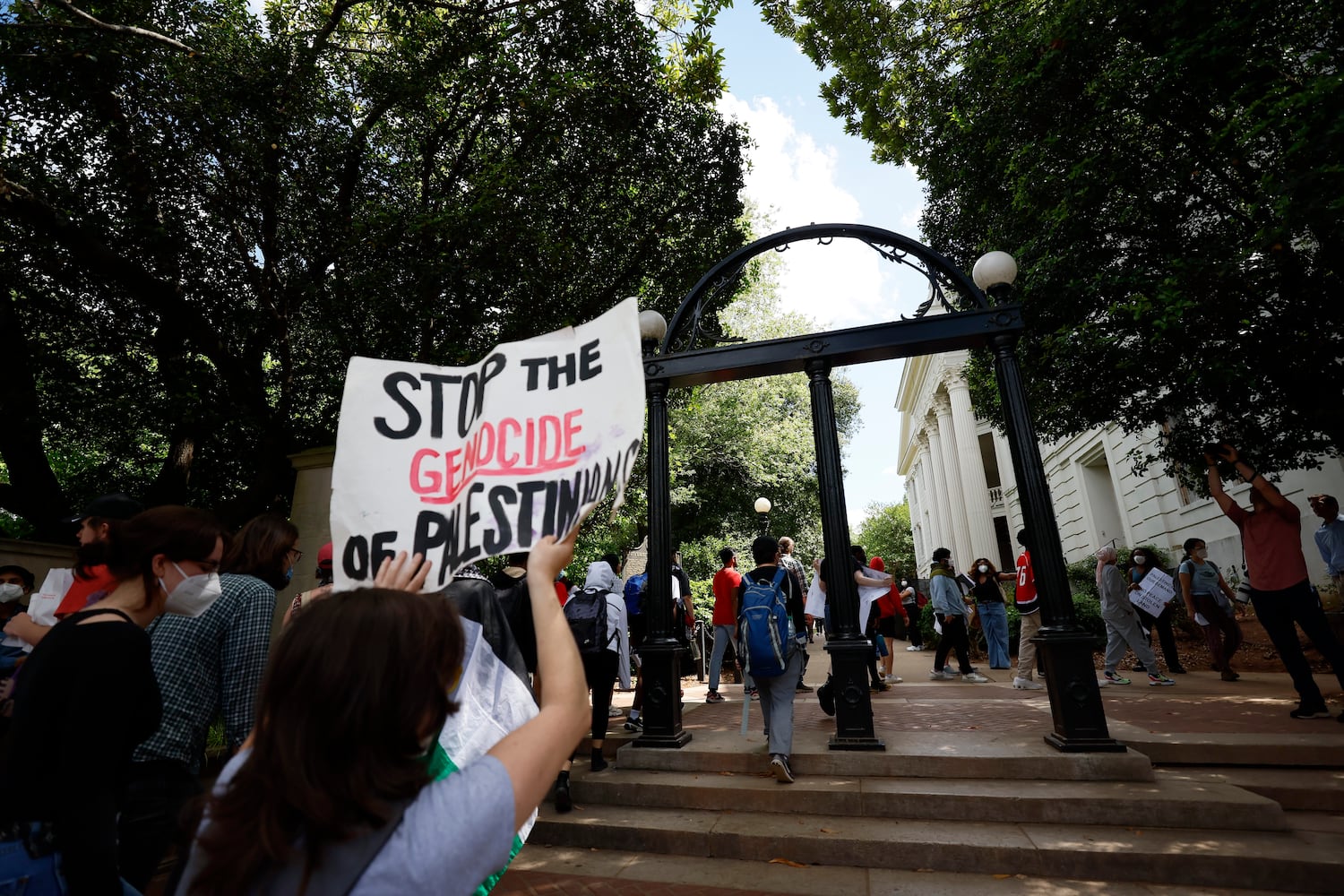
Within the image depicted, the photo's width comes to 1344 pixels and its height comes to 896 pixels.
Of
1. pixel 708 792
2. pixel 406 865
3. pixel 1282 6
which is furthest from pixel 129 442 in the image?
pixel 1282 6

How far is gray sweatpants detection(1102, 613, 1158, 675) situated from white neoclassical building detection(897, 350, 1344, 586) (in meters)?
2.67

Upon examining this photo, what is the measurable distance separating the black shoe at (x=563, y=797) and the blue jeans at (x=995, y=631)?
7874 mm

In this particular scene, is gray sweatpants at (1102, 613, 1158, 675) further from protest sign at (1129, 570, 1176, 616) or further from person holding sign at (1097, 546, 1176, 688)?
protest sign at (1129, 570, 1176, 616)

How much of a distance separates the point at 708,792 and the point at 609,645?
1.53 meters

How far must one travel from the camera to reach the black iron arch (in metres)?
4.86

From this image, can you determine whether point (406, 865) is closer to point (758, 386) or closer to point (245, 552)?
point (245, 552)

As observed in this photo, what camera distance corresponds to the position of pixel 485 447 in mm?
1966

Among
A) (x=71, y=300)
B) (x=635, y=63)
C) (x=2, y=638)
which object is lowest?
(x=2, y=638)

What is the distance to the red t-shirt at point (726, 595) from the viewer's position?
7836 millimetres

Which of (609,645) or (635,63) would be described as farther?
(635,63)

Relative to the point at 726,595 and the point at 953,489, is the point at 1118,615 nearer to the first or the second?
the point at 726,595

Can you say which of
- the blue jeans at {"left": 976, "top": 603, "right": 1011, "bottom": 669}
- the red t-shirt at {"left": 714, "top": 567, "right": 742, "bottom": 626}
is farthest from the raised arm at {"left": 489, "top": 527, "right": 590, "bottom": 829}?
the blue jeans at {"left": 976, "top": 603, "right": 1011, "bottom": 669}

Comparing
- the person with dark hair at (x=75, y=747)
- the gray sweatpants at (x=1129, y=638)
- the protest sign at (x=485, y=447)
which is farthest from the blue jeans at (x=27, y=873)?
the gray sweatpants at (x=1129, y=638)

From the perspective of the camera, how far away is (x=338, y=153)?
9.87 metres
